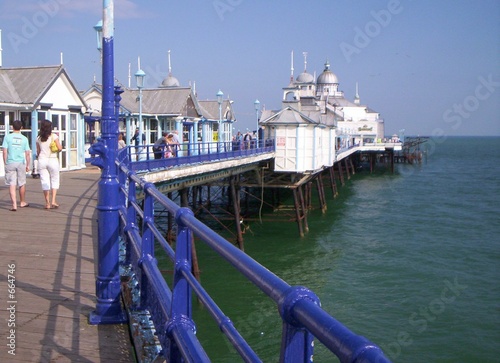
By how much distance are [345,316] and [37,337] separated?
393 inches

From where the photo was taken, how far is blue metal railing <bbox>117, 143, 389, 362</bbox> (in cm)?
112

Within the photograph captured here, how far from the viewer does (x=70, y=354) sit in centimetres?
325

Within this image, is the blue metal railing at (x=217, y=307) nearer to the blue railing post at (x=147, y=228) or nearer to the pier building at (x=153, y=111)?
the blue railing post at (x=147, y=228)

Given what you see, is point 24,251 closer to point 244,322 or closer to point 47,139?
point 47,139

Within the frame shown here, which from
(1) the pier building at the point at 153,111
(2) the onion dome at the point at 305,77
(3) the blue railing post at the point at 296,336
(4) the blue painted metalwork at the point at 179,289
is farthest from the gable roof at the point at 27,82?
(2) the onion dome at the point at 305,77

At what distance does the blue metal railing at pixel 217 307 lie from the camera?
1120mm

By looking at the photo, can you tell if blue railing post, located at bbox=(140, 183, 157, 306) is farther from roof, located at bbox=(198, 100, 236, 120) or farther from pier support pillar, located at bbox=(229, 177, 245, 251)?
roof, located at bbox=(198, 100, 236, 120)

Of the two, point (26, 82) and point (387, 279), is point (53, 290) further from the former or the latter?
point (26, 82)

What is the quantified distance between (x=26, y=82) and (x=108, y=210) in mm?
14029

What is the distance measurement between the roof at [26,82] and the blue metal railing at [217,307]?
1311 centimetres

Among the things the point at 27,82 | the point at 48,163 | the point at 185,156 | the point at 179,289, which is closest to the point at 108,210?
the point at 179,289

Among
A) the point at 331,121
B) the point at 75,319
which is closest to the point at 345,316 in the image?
the point at 75,319

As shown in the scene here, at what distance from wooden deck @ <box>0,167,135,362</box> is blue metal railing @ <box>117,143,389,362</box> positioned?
0.39 m

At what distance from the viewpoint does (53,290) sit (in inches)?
175
